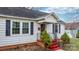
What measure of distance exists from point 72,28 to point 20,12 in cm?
118

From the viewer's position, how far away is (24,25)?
12.6 feet

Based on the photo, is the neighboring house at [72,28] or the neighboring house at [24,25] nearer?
the neighboring house at [24,25]

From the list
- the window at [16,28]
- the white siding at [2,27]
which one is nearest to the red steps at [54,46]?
the window at [16,28]

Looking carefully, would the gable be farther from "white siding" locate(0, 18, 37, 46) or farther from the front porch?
"white siding" locate(0, 18, 37, 46)

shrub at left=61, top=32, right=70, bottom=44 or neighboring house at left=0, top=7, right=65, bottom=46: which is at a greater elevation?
neighboring house at left=0, top=7, right=65, bottom=46

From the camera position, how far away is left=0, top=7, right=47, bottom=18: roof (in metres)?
3.67

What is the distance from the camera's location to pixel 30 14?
3836mm

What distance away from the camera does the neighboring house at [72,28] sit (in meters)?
3.81

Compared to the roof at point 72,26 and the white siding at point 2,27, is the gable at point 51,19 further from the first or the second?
the white siding at point 2,27

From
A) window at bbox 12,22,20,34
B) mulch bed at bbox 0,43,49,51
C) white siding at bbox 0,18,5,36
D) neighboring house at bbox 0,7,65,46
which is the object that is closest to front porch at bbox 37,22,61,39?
neighboring house at bbox 0,7,65,46

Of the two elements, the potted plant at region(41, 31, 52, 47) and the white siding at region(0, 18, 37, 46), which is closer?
the white siding at region(0, 18, 37, 46)
